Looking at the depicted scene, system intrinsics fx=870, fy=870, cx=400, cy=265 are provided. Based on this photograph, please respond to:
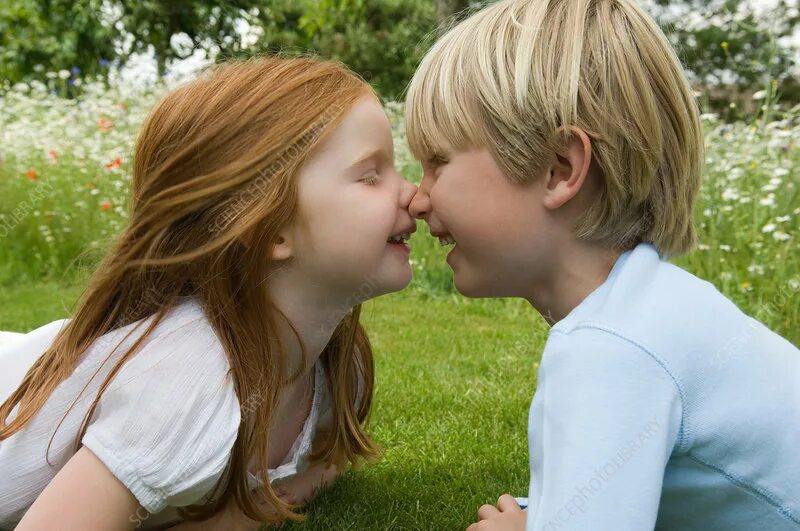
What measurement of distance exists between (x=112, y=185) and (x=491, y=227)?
5.41 m

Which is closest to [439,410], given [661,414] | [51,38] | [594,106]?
[594,106]

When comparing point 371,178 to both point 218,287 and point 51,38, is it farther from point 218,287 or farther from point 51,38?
point 51,38

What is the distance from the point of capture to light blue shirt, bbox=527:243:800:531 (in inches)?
51.4

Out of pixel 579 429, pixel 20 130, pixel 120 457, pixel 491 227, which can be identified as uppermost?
pixel 491 227

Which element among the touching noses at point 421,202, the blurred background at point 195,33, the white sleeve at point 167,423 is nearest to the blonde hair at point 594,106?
the touching noses at point 421,202

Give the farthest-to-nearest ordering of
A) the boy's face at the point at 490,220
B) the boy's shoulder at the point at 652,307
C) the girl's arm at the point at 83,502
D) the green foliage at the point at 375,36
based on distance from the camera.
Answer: the green foliage at the point at 375,36, the boy's face at the point at 490,220, the girl's arm at the point at 83,502, the boy's shoulder at the point at 652,307

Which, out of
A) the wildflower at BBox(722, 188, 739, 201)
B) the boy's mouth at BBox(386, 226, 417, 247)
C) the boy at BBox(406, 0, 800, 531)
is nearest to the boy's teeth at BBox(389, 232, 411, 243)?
the boy's mouth at BBox(386, 226, 417, 247)

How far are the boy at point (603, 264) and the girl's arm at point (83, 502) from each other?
0.75m

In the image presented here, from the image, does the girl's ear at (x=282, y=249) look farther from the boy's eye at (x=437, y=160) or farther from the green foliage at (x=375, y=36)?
the green foliage at (x=375, y=36)

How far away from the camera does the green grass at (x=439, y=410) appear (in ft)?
7.56

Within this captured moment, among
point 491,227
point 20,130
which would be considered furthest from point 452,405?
point 20,130

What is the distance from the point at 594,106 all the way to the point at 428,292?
3.89m

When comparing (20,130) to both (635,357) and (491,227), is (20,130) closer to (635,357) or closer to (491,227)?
(491,227)

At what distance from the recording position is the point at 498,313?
16.2ft
